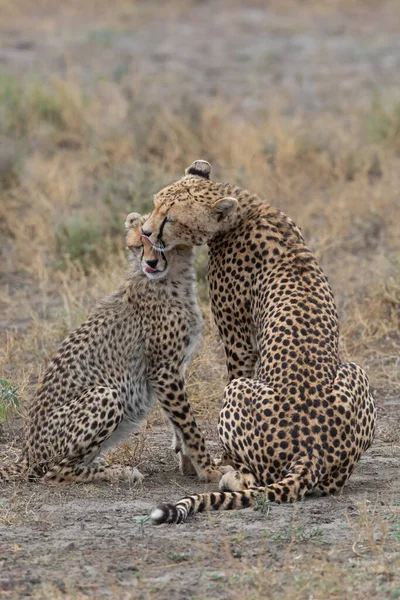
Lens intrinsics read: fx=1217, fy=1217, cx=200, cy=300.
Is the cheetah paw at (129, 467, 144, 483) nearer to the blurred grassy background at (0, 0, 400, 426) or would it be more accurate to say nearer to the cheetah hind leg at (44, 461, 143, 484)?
the cheetah hind leg at (44, 461, 143, 484)

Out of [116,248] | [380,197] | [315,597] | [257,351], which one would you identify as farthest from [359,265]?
[315,597]

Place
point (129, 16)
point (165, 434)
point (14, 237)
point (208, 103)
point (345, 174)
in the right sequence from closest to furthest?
point (165, 434), point (14, 237), point (345, 174), point (208, 103), point (129, 16)

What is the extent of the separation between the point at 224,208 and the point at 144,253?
0.46 meters

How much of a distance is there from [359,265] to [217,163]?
271cm

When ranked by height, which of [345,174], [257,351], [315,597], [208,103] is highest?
[208,103]

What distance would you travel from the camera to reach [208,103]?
13.2 m

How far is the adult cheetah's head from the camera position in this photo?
580 cm

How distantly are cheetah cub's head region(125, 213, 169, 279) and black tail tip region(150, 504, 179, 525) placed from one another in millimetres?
1459

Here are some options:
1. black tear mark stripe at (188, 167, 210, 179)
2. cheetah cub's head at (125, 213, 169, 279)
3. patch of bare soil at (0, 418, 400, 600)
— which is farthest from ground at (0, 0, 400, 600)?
black tear mark stripe at (188, 167, 210, 179)

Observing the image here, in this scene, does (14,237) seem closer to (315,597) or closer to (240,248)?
(240,248)

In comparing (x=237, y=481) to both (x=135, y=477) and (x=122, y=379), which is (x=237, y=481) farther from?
(x=122, y=379)

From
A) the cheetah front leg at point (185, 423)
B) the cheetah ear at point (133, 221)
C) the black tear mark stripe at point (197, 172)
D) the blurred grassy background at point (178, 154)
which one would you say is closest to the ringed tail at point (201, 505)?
the cheetah front leg at point (185, 423)

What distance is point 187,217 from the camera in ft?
19.0

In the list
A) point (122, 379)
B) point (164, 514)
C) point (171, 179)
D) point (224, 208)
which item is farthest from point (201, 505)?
point (171, 179)
